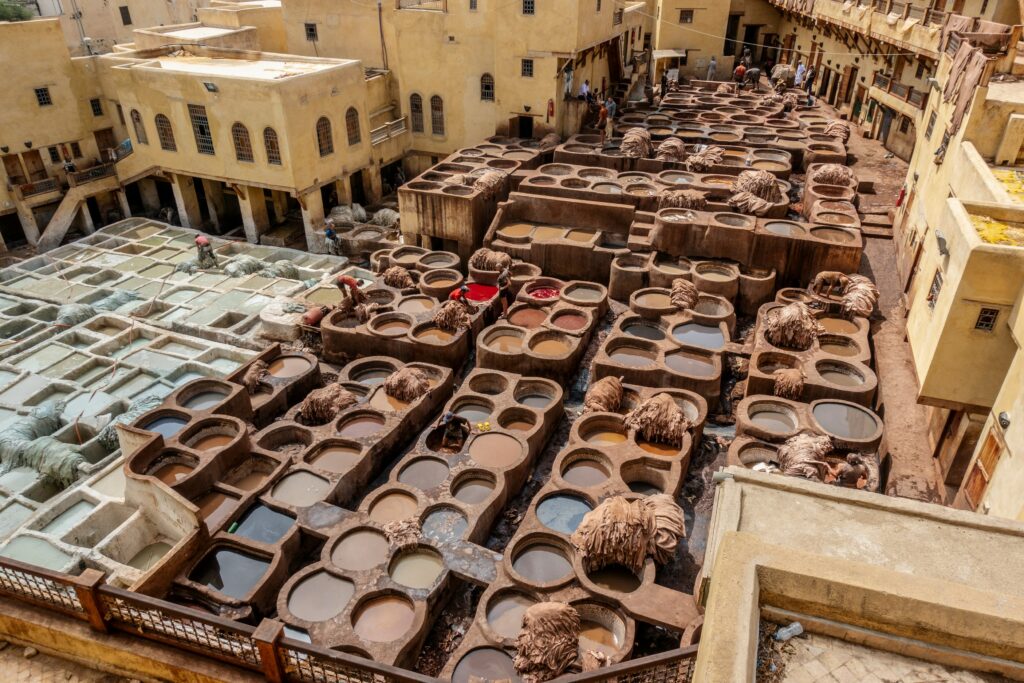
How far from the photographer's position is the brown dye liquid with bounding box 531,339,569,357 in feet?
59.8

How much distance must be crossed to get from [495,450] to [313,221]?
17.3 meters

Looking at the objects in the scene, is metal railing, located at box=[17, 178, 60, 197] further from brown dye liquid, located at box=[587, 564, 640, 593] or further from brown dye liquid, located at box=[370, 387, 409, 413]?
brown dye liquid, located at box=[587, 564, 640, 593]

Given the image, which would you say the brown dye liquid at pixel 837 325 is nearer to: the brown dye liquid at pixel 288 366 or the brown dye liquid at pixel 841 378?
the brown dye liquid at pixel 841 378

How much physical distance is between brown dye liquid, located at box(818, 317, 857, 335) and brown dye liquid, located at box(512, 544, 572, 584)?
9798 millimetres

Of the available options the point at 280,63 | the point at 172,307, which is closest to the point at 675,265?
the point at 172,307

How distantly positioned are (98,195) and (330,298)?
16.3m

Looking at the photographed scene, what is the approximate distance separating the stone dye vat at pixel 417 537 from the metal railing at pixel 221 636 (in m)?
2.87

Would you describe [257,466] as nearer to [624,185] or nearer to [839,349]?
[839,349]

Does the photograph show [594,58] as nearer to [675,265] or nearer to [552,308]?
[675,265]

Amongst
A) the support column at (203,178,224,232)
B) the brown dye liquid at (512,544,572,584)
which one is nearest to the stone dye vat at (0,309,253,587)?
the brown dye liquid at (512,544,572,584)

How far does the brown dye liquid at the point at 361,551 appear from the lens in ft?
41.4

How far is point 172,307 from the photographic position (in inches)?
933

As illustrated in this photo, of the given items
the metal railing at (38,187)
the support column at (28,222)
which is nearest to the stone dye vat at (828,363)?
the metal railing at (38,187)

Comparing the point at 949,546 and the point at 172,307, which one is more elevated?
the point at 949,546
